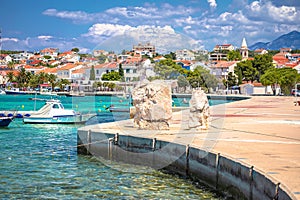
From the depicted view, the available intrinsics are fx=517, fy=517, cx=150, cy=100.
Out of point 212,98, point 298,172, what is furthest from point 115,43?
point 212,98

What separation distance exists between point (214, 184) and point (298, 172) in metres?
3.61

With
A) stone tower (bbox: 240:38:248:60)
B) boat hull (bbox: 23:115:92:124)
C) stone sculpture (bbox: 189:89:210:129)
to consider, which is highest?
stone tower (bbox: 240:38:248:60)

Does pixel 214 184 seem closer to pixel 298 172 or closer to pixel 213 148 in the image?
pixel 213 148

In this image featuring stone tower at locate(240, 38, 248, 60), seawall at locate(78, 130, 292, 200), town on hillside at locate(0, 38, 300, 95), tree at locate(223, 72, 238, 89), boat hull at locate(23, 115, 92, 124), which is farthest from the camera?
stone tower at locate(240, 38, 248, 60)

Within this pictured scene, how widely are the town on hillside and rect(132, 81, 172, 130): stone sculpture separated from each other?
8.09 ft

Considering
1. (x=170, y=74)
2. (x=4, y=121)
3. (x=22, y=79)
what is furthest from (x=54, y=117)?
(x=22, y=79)

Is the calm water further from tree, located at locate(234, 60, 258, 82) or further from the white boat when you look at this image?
tree, located at locate(234, 60, 258, 82)

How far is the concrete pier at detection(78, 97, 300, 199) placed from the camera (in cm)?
1227

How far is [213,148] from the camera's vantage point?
16.4 m

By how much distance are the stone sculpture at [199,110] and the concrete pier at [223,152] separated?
482mm

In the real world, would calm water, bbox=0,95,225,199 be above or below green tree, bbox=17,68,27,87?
below

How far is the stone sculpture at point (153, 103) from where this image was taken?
21.9m

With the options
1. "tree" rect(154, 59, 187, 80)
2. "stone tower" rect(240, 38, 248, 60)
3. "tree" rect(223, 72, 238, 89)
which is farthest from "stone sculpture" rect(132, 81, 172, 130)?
"stone tower" rect(240, 38, 248, 60)

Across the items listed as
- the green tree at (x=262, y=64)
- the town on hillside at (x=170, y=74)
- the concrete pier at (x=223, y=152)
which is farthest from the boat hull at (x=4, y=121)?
the green tree at (x=262, y=64)
